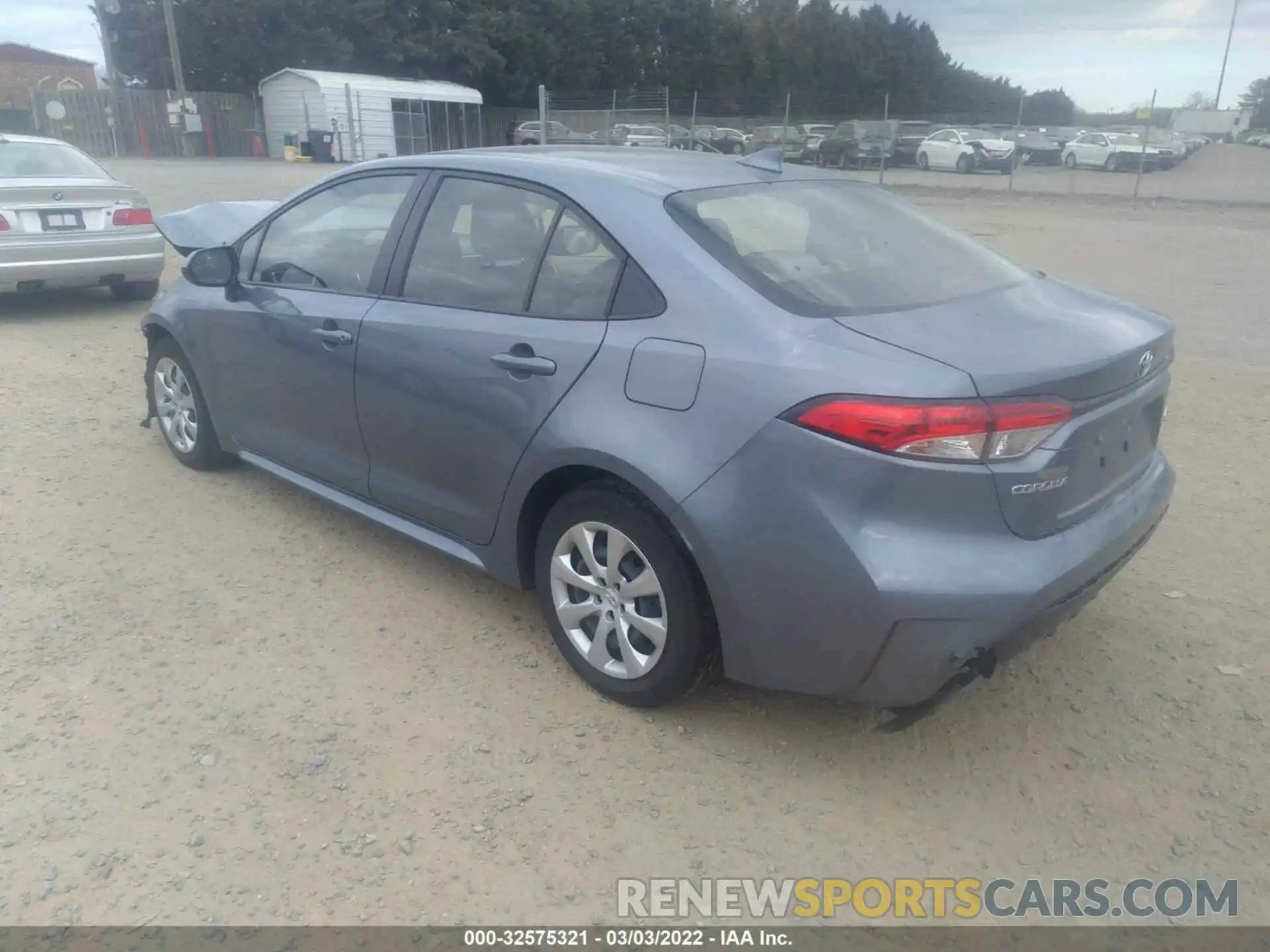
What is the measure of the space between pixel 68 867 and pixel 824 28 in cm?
6267

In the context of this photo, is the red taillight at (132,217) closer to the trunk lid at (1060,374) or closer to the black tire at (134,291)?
the black tire at (134,291)

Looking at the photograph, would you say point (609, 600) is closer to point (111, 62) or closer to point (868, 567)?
point (868, 567)

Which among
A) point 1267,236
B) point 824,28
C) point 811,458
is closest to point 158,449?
point 811,458

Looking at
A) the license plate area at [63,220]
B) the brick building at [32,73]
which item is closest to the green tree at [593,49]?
the brick building at [32,73]

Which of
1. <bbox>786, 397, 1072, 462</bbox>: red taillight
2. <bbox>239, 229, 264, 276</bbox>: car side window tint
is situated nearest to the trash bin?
<bbox>239, 229, 264, 276</bbox>: car side window tint

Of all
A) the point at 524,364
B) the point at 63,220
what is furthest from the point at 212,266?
the point at 63,220

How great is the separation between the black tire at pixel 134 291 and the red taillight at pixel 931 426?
859 cm

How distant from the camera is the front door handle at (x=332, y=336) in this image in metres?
3.79

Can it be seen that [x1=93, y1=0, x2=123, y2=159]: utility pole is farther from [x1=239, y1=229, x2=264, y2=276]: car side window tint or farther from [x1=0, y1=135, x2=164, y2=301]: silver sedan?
[x1=239, y1=229, x2=264, y2=276]: car side window tint

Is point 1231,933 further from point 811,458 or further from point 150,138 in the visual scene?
point 150,138

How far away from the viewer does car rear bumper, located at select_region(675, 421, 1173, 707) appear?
2.50m

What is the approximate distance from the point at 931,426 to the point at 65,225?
811 centimetres

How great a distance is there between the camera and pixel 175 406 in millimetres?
5078

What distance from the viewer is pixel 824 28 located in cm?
5775
